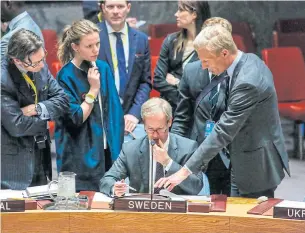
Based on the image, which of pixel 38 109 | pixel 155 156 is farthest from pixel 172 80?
pixel 155 156

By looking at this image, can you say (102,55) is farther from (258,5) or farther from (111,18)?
(258,5)

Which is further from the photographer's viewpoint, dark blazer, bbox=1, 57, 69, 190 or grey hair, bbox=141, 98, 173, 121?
dark blazer, bbox=1, 57, 69, 190

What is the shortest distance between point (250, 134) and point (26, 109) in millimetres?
1093

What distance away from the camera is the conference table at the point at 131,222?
3.65 metres

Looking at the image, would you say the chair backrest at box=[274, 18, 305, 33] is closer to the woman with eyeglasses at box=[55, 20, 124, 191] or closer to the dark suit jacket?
the woman with eyeglasses at box=[55, 20, 124, 191]

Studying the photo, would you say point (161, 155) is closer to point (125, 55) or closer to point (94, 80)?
point (94, 80)

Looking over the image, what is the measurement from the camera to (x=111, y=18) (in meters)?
5.13

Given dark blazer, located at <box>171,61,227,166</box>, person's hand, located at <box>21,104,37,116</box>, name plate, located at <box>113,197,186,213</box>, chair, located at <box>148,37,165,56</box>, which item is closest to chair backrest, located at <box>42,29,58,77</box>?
chair, located at <box>148,37,165,56</box>

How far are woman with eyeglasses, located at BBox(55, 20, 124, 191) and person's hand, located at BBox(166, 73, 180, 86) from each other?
0.51 meters

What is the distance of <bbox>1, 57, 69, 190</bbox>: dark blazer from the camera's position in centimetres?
432

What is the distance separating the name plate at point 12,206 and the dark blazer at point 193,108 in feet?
3.27

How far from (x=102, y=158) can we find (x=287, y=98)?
75.7 inches

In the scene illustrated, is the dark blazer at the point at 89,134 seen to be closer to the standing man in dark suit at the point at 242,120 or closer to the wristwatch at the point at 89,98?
the wristwatch at the point at 89,98

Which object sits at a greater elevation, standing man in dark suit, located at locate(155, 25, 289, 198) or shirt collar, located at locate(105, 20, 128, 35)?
shirt collar, located at locate(105, 20, 128, 35)
